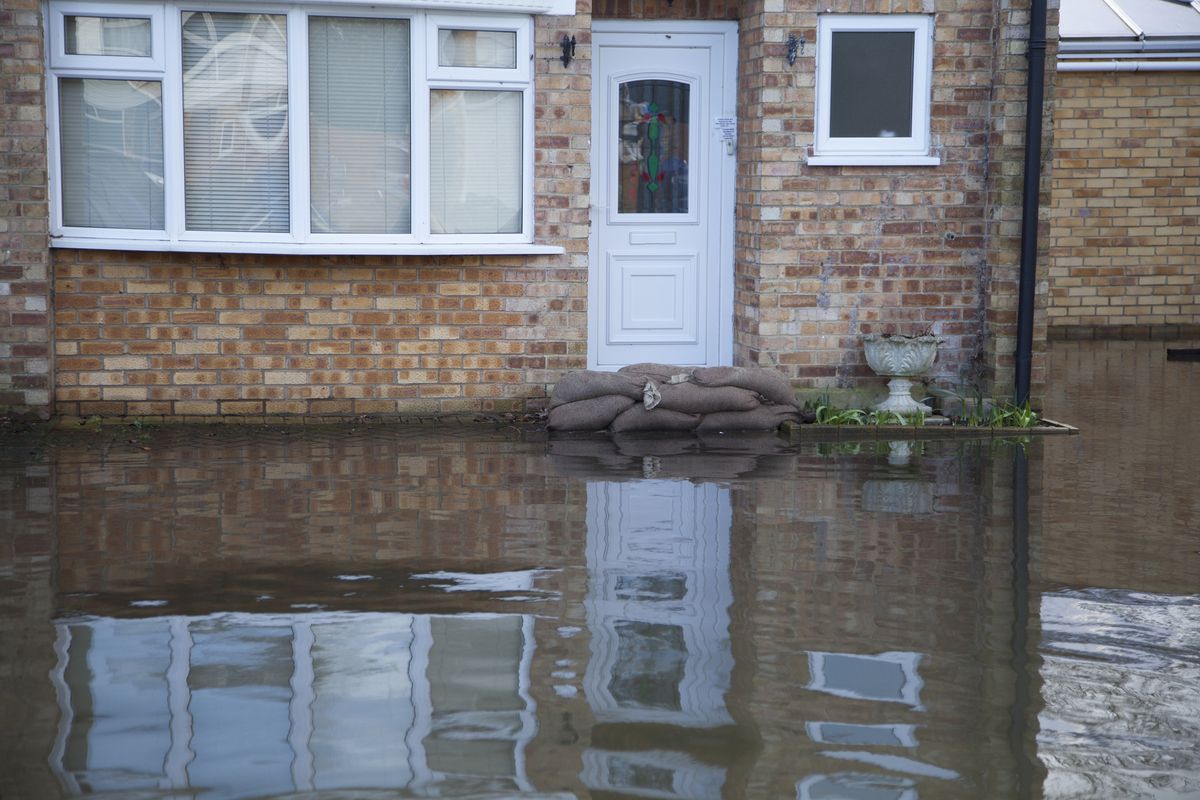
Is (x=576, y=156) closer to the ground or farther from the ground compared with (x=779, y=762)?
farther from the ground

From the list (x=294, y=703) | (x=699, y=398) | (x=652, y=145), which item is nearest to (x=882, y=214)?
(x=652, y=145)

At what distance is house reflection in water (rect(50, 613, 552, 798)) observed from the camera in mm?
3912

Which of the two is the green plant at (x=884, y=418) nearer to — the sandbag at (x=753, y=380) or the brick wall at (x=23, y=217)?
the sandbag at (x=753, y=380)

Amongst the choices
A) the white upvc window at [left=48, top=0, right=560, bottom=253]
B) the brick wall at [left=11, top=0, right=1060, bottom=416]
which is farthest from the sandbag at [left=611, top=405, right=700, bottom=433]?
the white upvc window at [left=48, top=0, right=560, bottom=253]

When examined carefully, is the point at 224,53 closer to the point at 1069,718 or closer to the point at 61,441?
the point at 61,441

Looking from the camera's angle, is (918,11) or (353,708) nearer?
(353,708)

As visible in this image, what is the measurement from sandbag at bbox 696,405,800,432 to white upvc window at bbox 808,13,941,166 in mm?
1604

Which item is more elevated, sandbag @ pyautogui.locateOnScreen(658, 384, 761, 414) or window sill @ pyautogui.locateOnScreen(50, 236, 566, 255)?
window sill @ pyautogui.locateOnScreen(50, 236, 566, 255)

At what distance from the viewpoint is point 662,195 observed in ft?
34.0

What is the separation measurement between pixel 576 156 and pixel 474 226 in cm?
79

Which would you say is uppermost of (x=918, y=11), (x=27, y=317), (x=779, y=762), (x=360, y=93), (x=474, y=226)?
(x=918, y=11)

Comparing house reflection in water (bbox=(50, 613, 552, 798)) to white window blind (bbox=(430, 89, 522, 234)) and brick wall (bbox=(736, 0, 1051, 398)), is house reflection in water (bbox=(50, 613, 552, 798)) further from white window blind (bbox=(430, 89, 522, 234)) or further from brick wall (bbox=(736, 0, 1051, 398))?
brick wall (bbox=(736, 0, 1051, 398))

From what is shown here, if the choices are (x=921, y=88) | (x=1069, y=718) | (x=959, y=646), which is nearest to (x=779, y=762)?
(x=1069, y=718)

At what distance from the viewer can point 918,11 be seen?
9695 mm
